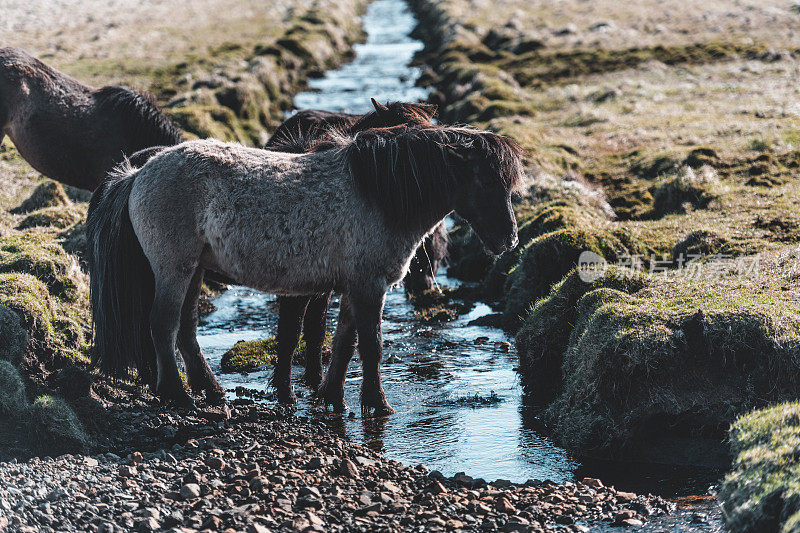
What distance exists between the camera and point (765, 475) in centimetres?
645

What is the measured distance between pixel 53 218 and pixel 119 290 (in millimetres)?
5985

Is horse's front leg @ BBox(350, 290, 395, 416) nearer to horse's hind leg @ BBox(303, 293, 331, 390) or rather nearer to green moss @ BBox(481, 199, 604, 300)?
horse's hind leg @ BBox(303, 293, 331, 390)

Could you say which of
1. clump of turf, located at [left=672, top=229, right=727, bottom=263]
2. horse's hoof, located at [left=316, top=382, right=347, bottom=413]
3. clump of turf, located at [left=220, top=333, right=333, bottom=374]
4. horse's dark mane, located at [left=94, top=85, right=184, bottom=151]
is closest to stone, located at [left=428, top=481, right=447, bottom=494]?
horse's hoof, located at [left=316, top=382, right=347, bottom=413]

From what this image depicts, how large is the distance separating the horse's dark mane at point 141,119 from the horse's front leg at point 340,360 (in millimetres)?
5754

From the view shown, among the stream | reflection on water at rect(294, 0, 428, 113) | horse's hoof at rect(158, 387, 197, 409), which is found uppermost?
reflection on water at rect(294, 0, 428, 113)

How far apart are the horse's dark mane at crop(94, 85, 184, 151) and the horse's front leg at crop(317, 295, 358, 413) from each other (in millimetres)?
5754

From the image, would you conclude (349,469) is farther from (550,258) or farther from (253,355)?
(550,258)

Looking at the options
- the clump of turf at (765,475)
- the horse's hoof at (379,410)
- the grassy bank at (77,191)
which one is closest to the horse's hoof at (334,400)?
the horse's hoof at (379,410)

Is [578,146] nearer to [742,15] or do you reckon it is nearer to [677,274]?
[677,274]

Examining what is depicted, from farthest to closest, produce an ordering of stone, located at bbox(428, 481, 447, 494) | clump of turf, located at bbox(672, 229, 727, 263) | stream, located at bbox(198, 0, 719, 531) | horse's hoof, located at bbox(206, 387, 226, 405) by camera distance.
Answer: clump of turf, located at bbox(672, 229, 727, 263) → horse's hoof, located at bbox(206, 387, 226, 405) → stream, located at bbox(198, 0, 719, 531) → stone, located at bbox(428, 481, 447, 494)

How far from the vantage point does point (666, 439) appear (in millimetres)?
8633

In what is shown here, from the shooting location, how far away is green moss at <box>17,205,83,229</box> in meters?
14.3

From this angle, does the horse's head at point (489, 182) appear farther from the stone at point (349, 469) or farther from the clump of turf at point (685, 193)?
the clump of turf at point (685, 193)

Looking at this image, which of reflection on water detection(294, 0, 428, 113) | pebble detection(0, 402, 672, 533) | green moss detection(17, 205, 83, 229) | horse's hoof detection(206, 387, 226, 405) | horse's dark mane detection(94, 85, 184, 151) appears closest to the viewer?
pebble detection(0, 402, 672, 533)
